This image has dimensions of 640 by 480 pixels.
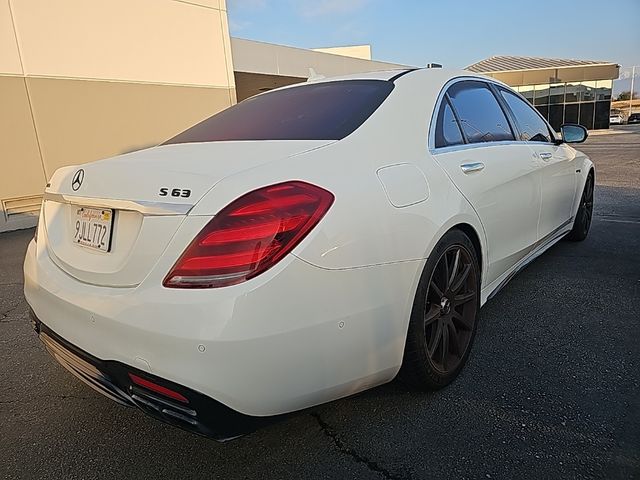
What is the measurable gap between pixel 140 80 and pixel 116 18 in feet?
3.66

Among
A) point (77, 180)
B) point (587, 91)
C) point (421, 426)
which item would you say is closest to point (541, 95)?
point (587, 91)

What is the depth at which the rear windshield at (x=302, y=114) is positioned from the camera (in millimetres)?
2023

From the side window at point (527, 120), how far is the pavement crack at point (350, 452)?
7.69 feet

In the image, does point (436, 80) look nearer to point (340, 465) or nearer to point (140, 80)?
point (340, 465)

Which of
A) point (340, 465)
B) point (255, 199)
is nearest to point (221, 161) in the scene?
point (255, 199)

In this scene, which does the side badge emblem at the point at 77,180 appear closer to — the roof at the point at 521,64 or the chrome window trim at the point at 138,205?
the chrome window trim at the point at 138,205

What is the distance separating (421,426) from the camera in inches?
78.2

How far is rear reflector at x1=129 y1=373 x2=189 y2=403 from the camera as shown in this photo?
1.46m

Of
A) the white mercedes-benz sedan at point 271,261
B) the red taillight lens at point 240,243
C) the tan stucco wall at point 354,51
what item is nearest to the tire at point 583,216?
the white mercedes-benz sedan at point 271,261

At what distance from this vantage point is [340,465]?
1788 millimetres

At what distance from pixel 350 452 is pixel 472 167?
4.85ft

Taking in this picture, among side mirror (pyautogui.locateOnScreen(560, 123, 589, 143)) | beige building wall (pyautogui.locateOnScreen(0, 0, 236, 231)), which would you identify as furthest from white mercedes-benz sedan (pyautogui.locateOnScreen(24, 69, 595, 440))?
beige building wall (pyautogui.locateOnScreen(0, 0, 236, 231))

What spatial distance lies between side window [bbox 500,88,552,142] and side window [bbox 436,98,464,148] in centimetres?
99

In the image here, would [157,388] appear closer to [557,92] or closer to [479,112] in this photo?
[479,112]
